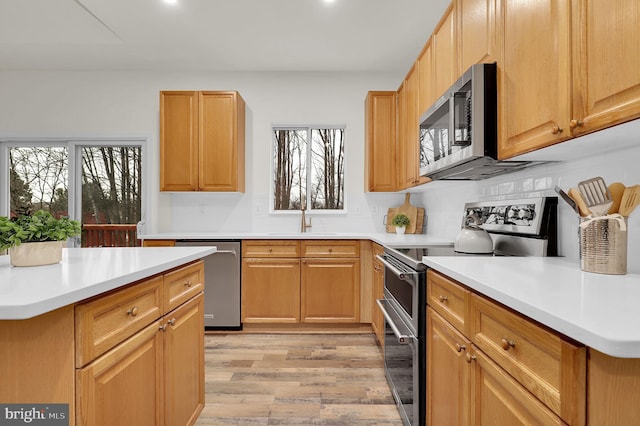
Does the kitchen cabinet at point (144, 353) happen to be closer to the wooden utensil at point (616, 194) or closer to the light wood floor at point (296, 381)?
the light wood floor at point (296, 381)

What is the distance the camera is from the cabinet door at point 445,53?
192 cm

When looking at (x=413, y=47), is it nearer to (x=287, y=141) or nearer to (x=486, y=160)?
(x=287, y=141)

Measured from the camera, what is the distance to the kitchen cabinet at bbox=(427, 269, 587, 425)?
674 millimetres

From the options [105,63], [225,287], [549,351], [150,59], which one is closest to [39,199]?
[105,63]

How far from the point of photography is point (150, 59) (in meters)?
3.45

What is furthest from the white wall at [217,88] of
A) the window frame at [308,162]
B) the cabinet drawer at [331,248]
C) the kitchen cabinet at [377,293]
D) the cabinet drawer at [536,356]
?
the cabinet drawer at [536,356]

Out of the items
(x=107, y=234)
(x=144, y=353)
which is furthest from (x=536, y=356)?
(x=107, y=234)

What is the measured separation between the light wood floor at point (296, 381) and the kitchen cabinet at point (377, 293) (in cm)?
15

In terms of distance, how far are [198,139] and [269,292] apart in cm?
166

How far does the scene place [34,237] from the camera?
117 cm

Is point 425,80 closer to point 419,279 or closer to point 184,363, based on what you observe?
point 419,279

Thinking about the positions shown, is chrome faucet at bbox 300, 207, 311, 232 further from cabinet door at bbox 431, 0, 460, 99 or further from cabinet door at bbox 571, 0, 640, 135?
cabinet door at bbox 571, 0, 640, 135

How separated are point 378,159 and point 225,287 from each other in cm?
194

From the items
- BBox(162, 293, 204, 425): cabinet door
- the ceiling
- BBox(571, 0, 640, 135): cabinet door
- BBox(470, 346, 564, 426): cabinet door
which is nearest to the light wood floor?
BBox(162, 293, 204, 425): cabinet door
